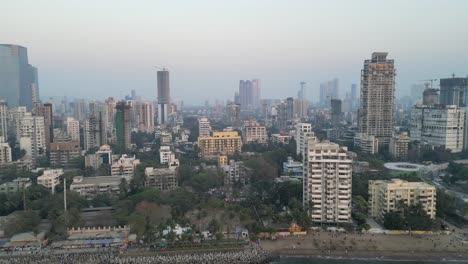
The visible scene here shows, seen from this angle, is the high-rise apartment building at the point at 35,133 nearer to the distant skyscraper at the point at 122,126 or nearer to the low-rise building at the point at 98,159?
the distant skyscraper at the point at 122,126

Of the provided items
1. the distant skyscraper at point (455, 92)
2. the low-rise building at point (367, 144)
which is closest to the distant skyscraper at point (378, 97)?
the low-rise building at point (367, 144)

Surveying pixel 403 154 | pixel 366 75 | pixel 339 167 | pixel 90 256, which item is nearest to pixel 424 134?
pixel 403 154

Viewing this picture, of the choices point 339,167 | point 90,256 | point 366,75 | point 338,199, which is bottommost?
point 90,256

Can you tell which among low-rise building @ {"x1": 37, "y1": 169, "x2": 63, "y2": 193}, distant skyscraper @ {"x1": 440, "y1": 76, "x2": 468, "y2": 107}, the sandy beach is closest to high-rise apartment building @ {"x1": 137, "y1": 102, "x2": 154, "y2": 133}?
low-rise building @ {"x1": 37, "y1": 169, "x2": 63, "y2": 193}

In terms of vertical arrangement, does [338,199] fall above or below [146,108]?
below

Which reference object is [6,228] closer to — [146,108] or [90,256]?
[90,256]

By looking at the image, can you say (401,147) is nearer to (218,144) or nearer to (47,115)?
(218,144)

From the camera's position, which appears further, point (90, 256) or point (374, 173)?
point (374, 173)

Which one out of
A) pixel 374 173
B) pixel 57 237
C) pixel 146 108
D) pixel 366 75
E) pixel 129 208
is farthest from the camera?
pixel 146 108
